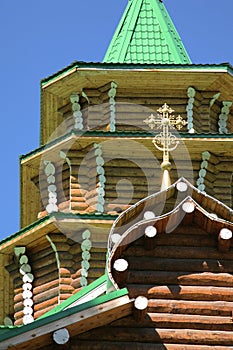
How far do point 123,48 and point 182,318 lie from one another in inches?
622

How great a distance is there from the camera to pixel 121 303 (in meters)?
18.9

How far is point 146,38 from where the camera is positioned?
114ft

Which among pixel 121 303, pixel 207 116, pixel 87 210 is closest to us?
pixel 121 303

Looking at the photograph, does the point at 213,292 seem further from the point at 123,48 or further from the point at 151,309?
the point at 123,48

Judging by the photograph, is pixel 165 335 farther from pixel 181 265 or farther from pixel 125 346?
pixel 181 265

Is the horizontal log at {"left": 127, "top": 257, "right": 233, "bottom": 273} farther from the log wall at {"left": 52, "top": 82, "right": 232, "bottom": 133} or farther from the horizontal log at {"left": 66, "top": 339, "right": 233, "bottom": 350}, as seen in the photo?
the log wall at {"left": 52, "top": 82, "right": 232, "bottom": 133}

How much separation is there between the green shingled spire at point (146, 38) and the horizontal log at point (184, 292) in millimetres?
14561

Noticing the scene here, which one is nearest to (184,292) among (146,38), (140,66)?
(140,66)

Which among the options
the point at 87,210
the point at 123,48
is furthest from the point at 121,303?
the point at 123,48

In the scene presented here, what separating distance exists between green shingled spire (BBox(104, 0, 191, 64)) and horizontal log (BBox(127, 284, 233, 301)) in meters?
14.6

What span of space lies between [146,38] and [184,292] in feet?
51.8

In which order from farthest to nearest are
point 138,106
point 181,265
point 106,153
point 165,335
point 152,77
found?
point 138,106
point 152,77
point 106,153
point 181,265
point 165,335

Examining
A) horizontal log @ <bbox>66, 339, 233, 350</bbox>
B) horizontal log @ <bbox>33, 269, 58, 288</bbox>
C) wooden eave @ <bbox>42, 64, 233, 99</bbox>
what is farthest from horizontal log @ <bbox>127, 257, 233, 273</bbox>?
wooden eave @ <bbox>42, 64, 233, 99</bbox>

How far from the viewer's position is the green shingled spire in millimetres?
34000
